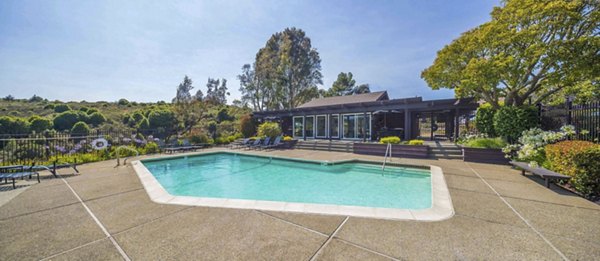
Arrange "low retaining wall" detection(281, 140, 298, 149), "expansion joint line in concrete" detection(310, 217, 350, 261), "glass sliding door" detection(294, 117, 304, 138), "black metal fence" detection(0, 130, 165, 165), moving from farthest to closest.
→ "glass sliding door" detection(294, 117, 304, 138) < "low retaining wall" detection(281, 140, 298, 149) < "black metal fence" detection(0, 130, 165, 165) < "expansion joint line in concrete" detection(310, 217, 350, 261)

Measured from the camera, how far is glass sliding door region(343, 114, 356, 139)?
15102 mm

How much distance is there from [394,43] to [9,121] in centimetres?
2881

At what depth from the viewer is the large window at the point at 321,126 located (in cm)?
1633

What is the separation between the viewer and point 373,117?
14695mm

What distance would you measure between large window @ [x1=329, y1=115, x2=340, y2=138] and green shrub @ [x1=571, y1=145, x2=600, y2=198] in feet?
39.6

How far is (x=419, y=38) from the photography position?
13.0 metres

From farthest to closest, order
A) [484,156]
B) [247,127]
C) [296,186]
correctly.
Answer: [247,127], [484,156], [296,186]

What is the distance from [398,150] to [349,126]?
564 cm

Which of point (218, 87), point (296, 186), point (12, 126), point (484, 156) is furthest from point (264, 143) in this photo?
point (218, 87)

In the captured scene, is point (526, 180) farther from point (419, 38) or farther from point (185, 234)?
point (419, 38)

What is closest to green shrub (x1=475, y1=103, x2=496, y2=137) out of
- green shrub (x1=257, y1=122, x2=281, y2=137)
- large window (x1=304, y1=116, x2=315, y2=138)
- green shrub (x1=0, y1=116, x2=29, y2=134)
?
large window (x1=304, y1=116, x2=315, y2=138)

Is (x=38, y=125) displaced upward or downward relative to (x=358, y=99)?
downward

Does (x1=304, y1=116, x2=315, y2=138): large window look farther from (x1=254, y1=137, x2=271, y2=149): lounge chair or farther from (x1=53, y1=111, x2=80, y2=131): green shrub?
(x1=53, y1=111, x2=80, y2=131): green shrub

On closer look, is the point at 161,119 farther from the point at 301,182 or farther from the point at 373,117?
the point at 301,182
